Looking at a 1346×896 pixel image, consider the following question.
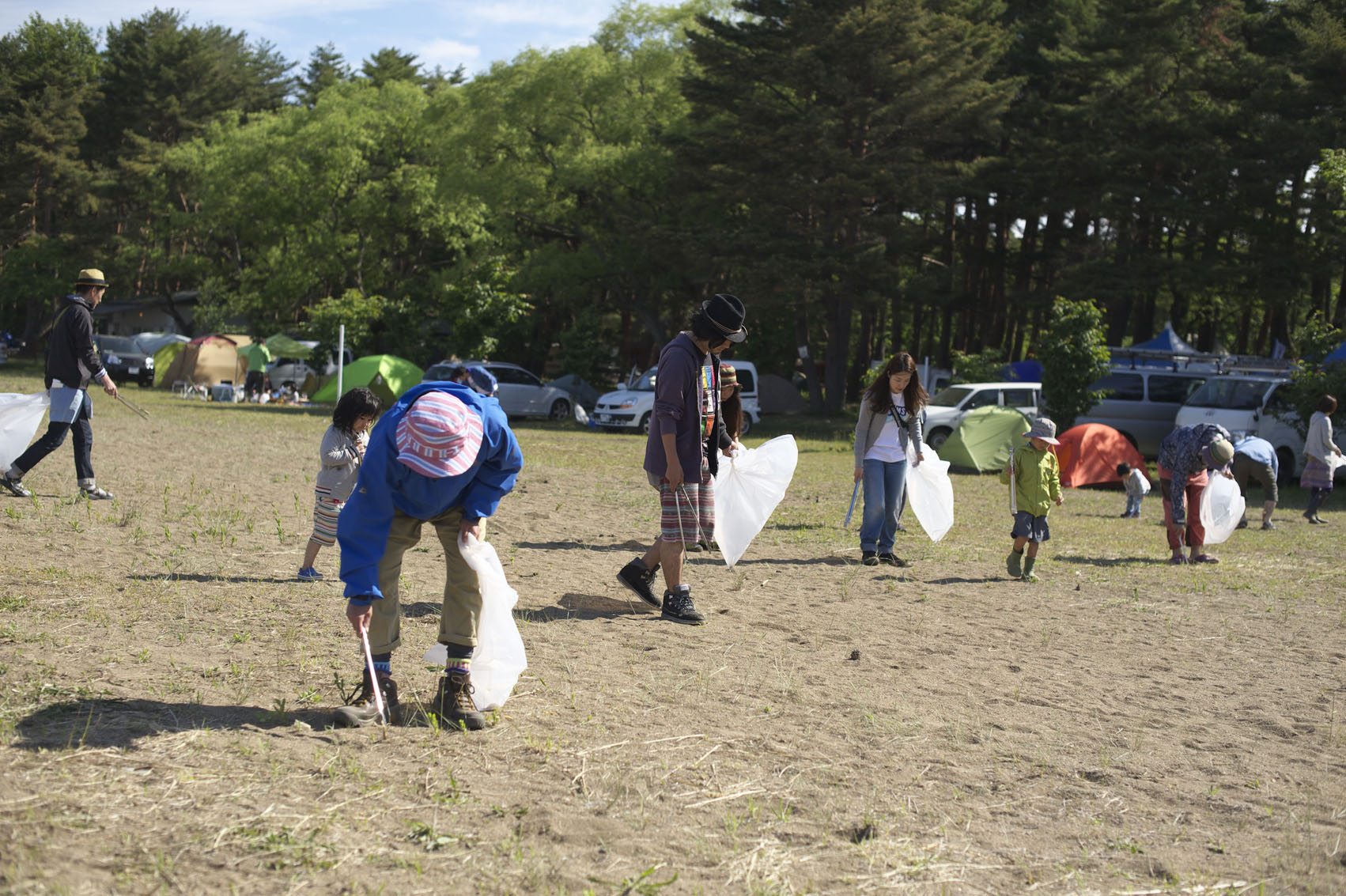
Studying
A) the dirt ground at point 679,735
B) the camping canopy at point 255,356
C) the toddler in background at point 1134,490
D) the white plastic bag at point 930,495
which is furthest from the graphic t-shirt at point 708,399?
the camping canopy at point 255,356

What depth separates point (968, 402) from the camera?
877 inches

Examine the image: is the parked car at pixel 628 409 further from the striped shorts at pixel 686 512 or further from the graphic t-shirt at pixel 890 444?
the striped shorts at pixel 686 512

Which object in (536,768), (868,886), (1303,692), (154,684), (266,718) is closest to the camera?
(868,886)

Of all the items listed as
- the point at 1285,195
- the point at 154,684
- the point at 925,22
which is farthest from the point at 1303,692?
the point at 1285,195

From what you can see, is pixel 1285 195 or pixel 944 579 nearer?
pixel 944 579

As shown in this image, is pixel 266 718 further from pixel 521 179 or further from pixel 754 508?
pixel 521 179

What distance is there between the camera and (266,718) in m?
4.36

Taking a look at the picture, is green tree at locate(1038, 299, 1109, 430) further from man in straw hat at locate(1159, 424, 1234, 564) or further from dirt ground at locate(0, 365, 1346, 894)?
dirt ground at locate(0, 365, 1346, 894)

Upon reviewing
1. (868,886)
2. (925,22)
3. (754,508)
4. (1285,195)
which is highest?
(925,22)

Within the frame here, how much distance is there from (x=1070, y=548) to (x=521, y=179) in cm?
2735

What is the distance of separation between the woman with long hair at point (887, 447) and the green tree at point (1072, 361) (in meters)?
12.9

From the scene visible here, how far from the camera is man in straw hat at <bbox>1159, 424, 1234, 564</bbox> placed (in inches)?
380

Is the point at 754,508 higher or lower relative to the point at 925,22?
lower

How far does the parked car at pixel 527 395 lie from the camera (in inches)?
1113
